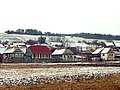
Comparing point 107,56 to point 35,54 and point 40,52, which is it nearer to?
point 40,52

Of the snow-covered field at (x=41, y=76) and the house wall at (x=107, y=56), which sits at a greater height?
the snow-covered field at (x=41, y=76)

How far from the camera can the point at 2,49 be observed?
10712cm

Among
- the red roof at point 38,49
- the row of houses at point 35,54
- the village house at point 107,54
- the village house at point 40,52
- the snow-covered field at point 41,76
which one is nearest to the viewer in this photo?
the snow-covered field at point 41,76

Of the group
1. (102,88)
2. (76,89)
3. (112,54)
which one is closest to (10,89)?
(76,89)

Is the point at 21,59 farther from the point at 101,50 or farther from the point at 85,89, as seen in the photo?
the point at 85,89

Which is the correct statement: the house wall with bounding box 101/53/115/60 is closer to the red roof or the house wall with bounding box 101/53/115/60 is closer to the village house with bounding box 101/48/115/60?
the village house with bounding box 101/48/115/60

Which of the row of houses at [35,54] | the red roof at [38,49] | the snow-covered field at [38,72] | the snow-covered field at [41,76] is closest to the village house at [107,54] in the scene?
the row of houses at [35,54]

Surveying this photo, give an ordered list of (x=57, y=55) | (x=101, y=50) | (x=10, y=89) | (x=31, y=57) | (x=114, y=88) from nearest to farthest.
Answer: (x=10, y=89) < (x=114, y=88) < (x=31, y=57) < (x=57, y=55) < (x=101, y=50)

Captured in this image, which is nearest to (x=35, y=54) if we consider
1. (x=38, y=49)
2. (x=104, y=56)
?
(x=38, y=49)

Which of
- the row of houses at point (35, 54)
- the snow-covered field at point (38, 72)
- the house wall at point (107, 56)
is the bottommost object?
the house wall at point (107, 56)

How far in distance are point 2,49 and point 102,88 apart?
89.3 meters

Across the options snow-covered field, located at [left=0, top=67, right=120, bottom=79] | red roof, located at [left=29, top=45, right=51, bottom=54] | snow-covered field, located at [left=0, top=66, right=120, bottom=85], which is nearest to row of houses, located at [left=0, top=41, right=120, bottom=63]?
red roof, located at [left=29, top=45, right=51, bottom=54]

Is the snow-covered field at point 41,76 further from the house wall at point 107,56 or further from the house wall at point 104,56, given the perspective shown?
the house wall at point 104,56

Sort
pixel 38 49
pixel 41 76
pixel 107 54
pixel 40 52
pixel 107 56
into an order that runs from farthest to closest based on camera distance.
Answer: pixel 107 56 → pixel 107 54 → pixel 38 49 → pixel 40 52 → pixel 41 76
